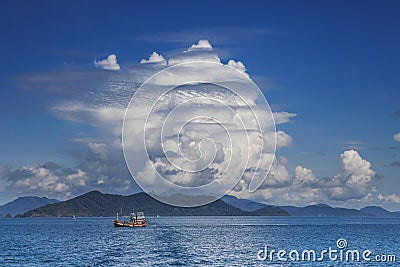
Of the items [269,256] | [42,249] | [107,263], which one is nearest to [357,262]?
[269,256]

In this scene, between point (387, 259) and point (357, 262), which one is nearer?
point (357, 262)

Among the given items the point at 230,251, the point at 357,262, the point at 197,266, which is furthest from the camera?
the point at 230,251

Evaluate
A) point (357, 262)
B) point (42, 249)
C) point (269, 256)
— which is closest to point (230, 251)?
point (269, 256)

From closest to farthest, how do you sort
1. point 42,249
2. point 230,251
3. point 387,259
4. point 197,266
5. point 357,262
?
point 197,266 < point 357,262 < point 387,259 < point 230,251 < point 42,249

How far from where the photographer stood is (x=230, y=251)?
4240 inches

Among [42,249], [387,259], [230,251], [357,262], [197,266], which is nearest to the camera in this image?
[197,266]

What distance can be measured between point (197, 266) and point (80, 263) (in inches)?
736

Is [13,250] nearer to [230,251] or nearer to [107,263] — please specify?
[107,263]

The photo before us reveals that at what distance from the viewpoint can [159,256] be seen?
96812mm

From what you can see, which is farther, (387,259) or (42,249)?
(42,249)

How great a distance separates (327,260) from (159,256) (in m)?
28.3

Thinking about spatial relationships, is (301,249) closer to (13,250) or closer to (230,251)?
(230,251)

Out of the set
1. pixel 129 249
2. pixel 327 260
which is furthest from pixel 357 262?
pixel 129 249

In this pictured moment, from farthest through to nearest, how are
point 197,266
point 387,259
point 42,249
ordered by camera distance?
1. point 42,249
2. point 387,259
3. point 197,266
